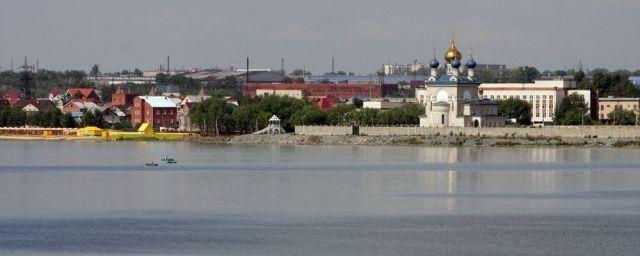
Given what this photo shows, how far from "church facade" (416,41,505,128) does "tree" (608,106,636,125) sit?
21.0 ft

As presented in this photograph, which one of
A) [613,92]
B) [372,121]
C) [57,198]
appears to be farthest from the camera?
[613,92]

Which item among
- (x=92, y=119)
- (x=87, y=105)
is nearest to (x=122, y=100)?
(x=87, y=105)

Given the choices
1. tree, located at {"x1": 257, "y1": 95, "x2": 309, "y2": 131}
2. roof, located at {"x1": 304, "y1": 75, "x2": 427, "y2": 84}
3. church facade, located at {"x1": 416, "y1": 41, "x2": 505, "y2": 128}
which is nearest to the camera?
church facade, located at {"x1": 416, "y1": 41, "x2": 505, "y2": 128}

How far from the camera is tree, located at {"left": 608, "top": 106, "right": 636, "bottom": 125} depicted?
65062mm

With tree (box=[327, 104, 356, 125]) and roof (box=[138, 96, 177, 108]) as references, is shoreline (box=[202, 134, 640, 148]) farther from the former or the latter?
roof (box=[138, 96, 177, 108])

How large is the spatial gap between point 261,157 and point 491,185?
46.2 ft

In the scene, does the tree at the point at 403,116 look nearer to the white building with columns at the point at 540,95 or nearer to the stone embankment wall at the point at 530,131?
the stone embankment wall at the point at 530,131

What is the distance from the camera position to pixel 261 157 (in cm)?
4800

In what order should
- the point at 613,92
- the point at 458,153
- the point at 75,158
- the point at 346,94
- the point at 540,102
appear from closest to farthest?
the point at 75,158 → the point at 458,153 → the point at 540,102 → the point at 613,92 → the point at 346,94

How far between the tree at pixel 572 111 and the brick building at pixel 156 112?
1652 centimetres

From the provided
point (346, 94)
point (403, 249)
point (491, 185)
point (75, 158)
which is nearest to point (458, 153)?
point (75, 158)

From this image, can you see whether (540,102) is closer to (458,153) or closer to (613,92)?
(613,92)

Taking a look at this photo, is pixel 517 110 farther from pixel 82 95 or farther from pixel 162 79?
pixel 162 79

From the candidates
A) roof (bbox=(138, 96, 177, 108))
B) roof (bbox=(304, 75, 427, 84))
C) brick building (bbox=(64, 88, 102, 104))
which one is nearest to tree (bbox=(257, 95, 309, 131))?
roof (bbox=(138, 96, 177, 108))
